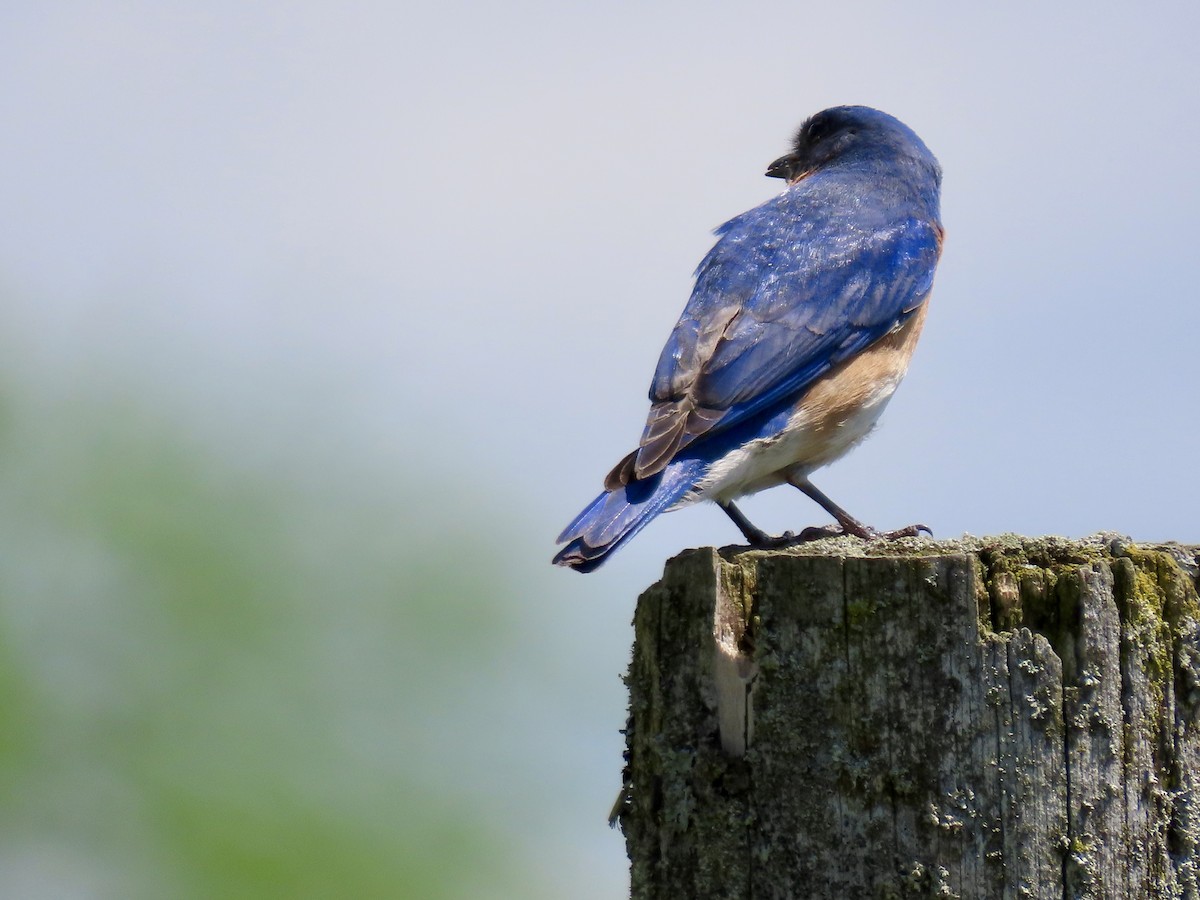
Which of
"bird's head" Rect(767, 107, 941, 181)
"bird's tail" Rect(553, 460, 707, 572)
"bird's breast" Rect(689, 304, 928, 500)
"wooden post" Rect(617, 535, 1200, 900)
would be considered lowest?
"wooden post" Rect(617, 535, 1200, 900)

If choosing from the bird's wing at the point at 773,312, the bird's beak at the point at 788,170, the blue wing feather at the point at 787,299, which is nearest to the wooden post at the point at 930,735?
the bird's wing at the point at 773,312

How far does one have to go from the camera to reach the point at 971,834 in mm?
3193

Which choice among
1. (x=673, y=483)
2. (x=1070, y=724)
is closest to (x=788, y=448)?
(x=673, y=483)

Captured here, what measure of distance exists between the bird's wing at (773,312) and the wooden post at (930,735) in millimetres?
1907

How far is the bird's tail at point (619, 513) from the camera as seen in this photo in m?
4.77

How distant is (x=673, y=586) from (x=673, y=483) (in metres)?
1.81

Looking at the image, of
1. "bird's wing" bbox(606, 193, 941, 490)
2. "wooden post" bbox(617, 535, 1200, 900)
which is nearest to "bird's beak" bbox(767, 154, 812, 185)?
"bird's wing" bbox(606, 193, 941, 490)

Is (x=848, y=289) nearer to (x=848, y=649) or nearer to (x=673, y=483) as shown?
(x=673, y=483)

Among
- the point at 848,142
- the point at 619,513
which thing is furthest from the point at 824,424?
the point at 848,142

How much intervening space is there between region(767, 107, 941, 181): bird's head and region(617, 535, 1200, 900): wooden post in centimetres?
495

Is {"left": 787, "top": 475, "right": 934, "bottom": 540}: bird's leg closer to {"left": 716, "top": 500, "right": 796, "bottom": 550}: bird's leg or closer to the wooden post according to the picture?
{"left": 716, "top": 500, "right": 796, "bottom": 550}: bird's leg

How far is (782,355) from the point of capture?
6.04m

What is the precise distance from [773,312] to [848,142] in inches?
94.7

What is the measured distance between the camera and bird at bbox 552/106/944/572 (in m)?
5.38
